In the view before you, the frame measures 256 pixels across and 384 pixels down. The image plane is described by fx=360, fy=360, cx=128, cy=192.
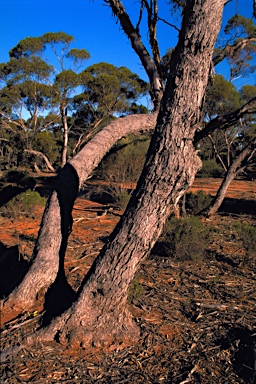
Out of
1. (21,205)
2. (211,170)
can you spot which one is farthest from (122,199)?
(211,170)

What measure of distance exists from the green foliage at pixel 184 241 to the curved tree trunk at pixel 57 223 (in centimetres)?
246

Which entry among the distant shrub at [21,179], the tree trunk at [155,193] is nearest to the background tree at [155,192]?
the tree trunk at [155,193]

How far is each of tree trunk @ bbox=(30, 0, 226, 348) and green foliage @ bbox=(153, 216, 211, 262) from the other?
9.50ft

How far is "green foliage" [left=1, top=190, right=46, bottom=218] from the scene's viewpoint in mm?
10086

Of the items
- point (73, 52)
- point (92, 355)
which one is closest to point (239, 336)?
point (92, 355)

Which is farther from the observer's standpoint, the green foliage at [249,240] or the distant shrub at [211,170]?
the distant shrub at [211,170]

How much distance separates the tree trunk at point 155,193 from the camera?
122 inches

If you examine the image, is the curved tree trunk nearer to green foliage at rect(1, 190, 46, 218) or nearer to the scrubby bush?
green foliage at rect(1, 190, 46, 218)

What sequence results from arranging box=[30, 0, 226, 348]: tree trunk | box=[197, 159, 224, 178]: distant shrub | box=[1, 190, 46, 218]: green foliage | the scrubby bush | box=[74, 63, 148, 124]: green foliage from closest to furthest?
box=[30, 0, 226, 348]: tree trunk < box=[1, 190, 46, 218]: green foliage < the scrubby bush < box=[74, 63, 148, 124]: green foliage < box=[197, 159, 224, 178]: distant shrub

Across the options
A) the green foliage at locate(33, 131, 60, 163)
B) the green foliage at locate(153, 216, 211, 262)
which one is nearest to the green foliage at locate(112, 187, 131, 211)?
the green foliage at locate(153, 216, 211, 262)

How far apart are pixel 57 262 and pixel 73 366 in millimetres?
1441

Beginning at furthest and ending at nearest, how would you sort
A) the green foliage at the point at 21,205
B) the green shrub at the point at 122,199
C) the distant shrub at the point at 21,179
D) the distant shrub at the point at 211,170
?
the distant shrub at the point at 211,170, the distant shrub at the point at 21,179, the green shrub at the point at 122,199, the green foliage at the point at 21,205

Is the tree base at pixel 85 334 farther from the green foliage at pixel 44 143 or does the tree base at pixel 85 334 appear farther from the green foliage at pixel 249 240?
the green foliage at pixel 44 143

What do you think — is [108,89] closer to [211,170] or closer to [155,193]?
[211,170]
